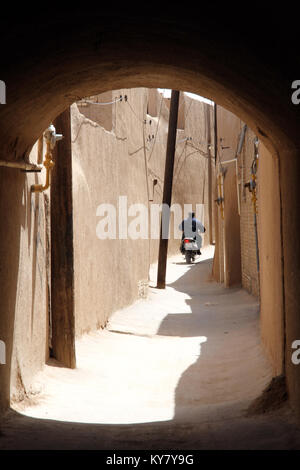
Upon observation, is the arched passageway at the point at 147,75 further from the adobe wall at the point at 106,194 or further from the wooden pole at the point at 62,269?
the adobe wall at the point at 106,194

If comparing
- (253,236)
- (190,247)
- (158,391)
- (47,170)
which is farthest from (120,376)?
(190,247)

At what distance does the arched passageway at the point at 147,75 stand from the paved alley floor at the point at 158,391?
41 centimetres

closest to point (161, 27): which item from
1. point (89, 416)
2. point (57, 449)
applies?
point (57, 449)

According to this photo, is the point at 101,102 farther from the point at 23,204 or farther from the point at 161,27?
the point at 161,27

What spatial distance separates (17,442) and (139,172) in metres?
9.00

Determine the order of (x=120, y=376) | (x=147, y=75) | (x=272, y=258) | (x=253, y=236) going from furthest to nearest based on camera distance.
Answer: (x=253, y=236), (x=120, y=376), (x=272, y=258), (x=147, y=75)

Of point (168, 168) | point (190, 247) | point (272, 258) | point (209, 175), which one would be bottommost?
point (190, 247)

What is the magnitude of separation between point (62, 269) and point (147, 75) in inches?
82.6

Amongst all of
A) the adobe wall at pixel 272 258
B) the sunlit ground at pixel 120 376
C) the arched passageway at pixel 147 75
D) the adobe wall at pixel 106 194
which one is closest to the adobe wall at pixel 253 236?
the adobe wall at pixel 272 258

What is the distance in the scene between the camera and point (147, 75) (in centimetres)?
477

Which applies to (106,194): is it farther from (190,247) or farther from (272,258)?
(190,247)

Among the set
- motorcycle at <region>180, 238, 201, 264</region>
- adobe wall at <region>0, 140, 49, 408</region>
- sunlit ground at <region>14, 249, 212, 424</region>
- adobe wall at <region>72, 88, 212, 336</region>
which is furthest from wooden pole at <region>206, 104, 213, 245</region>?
adobe wall at <region>0, 140, 49, 408</region>

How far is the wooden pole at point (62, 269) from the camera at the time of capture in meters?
5.85

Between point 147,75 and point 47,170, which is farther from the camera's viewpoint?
point 47,170
